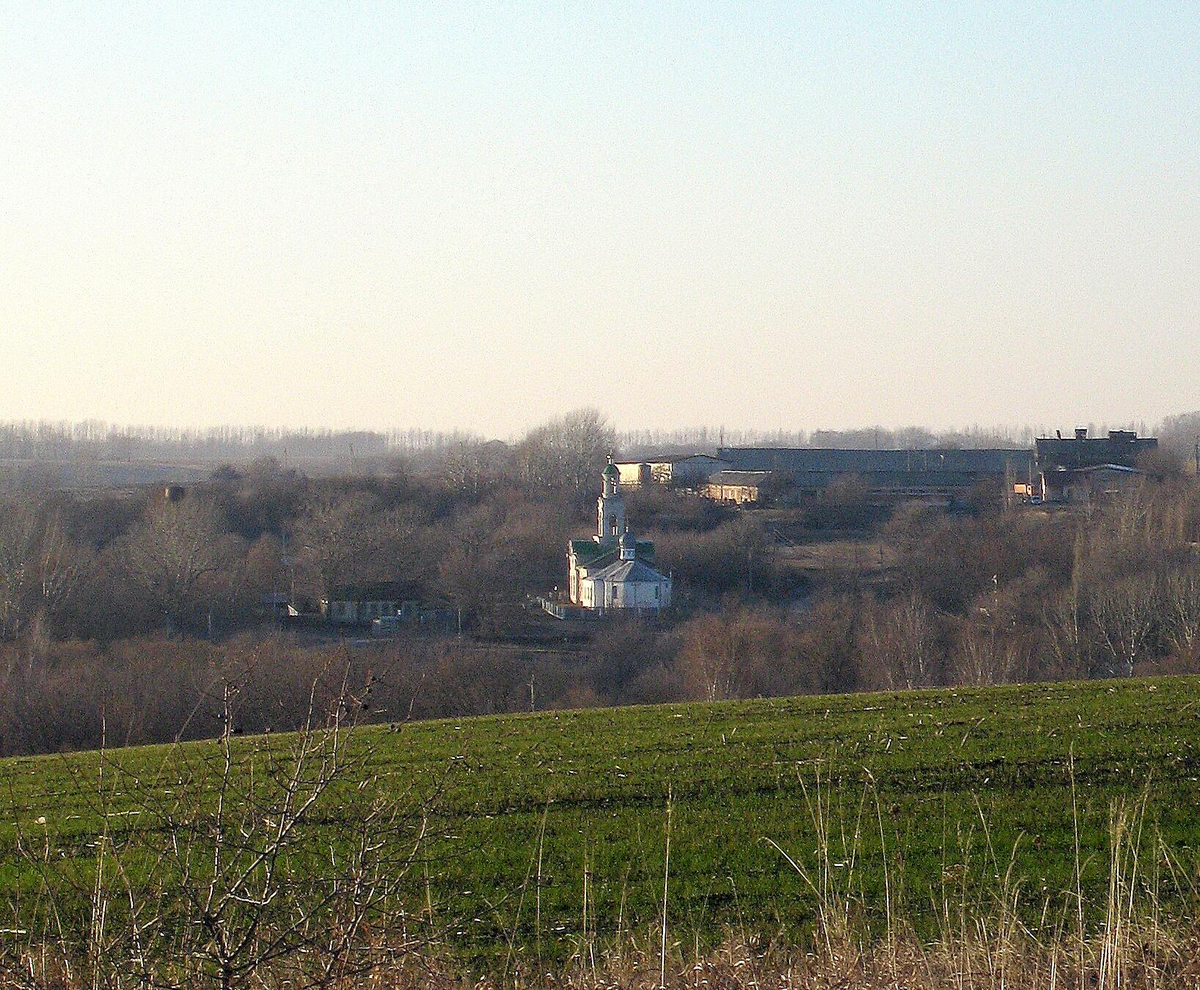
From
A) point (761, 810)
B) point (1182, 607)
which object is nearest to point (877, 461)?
point (1182, 607)

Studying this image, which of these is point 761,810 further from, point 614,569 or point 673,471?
point 673,471

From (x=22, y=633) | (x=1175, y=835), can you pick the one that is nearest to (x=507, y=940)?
(x=1175, y=835)

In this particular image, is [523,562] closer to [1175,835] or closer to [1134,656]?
[1134,656]

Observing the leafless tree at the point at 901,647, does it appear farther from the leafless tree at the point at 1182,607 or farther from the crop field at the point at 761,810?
the crop field at the point at 761,810

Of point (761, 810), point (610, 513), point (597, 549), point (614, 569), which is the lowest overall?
point (614, 569)

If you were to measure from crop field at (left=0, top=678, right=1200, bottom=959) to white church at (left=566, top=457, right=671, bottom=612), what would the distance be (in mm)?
36263

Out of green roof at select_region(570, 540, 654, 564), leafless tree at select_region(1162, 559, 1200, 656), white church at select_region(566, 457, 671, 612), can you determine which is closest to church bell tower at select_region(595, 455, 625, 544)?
white church at select_region(566, 457, 671, 612)

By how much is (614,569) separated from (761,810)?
42.3m

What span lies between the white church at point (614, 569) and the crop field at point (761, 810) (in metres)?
36.3

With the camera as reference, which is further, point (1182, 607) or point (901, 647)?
point (1182, 607)

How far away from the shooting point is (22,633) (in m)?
39.6

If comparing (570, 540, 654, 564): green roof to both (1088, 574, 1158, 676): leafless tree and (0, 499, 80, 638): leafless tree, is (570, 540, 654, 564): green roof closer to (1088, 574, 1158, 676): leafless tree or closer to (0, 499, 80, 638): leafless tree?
(0, 499, 80, 638): leafless tree

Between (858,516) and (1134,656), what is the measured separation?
32.8 m

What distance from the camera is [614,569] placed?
5159 cm
